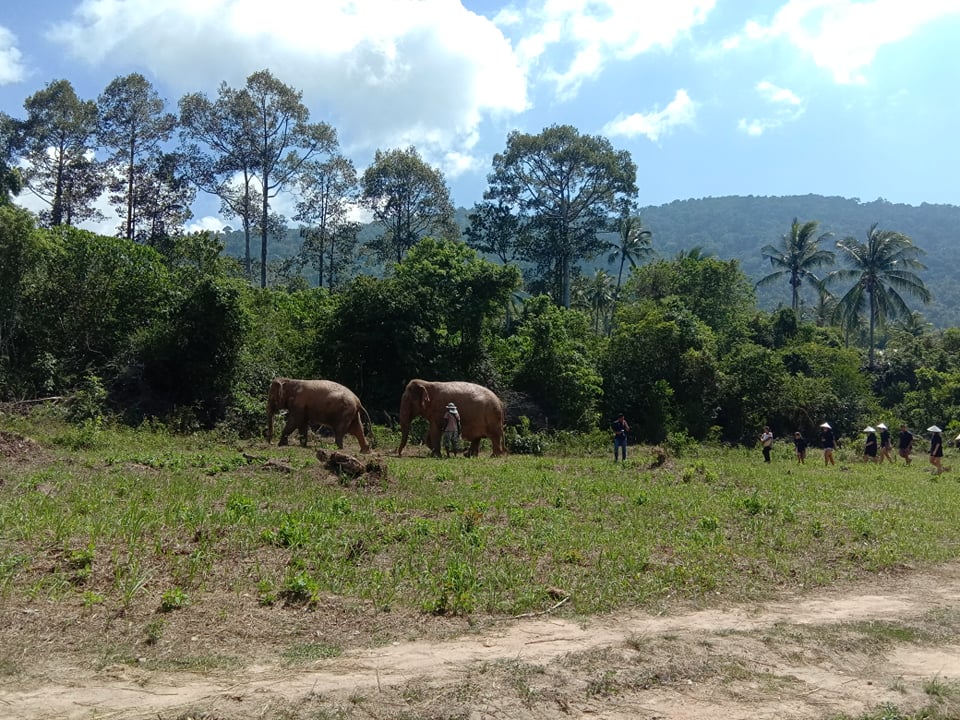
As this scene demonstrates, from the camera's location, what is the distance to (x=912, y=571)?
33.1ft

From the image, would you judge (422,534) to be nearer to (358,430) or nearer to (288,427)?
(288,427)

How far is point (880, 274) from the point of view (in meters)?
53.2

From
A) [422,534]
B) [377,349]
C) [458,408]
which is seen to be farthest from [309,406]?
[422,534]

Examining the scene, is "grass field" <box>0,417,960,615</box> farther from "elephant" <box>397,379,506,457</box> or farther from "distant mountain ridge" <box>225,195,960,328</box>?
"distant mountain ridge" <box>225,195,960,328</box>

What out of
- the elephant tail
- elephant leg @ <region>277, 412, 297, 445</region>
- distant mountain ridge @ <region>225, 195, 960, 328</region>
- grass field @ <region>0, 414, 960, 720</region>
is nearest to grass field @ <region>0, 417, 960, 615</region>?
grass field @ <region>0, 414, 960, 720</region>

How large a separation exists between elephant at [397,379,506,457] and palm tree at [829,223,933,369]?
38.9 m

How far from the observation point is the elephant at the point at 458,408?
70.1 ft

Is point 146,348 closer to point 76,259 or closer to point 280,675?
point 76,259

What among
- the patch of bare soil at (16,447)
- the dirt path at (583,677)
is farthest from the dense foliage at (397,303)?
the dirt path at (583,677)

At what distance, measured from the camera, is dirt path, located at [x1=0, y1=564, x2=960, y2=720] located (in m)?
5.24

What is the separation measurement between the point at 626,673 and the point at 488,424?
16653 millimetres

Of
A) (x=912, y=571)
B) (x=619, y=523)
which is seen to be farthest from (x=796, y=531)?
(x=619, y=523)

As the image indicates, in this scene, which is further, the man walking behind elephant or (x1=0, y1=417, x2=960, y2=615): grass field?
the man walking behind elephant

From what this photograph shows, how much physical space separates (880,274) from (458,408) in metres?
43.1
